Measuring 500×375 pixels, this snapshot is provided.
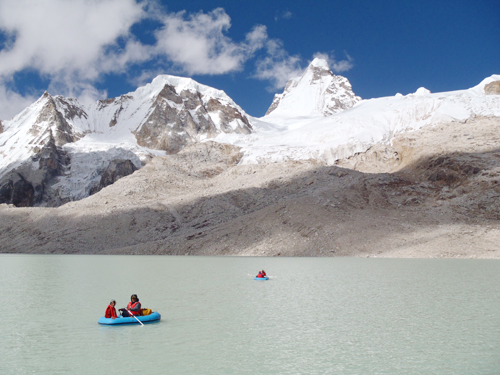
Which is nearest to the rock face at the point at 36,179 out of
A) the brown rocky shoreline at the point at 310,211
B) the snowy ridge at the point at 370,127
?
the brown rocky shoreline at the point at 310,211

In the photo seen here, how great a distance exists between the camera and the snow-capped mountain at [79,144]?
14738cm

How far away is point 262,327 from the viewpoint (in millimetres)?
19297

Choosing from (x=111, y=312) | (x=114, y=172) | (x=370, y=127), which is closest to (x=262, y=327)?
(x=111, y=312)

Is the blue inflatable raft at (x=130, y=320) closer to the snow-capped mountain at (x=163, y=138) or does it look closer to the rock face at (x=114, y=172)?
the snow-capped mountain at (x=163, y=138)

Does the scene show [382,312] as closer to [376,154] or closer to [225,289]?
[225,289]

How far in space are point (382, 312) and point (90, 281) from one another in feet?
75.9

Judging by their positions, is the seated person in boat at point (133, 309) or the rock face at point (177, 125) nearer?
the seated person in boat at point (133, 309)

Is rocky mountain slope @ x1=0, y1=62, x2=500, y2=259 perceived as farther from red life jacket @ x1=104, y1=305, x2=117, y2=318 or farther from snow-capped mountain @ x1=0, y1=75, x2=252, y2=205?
snow-capped mountain @ x1=0, y1=75, x2=252, y2=205

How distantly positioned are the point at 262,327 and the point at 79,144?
169975 mm

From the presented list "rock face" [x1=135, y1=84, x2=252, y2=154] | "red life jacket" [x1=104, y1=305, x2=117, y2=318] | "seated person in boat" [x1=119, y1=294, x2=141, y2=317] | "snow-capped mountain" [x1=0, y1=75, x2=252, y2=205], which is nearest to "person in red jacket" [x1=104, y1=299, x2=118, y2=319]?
"red life jacket" [x1=104, y1=305, x2=117, y2=318]

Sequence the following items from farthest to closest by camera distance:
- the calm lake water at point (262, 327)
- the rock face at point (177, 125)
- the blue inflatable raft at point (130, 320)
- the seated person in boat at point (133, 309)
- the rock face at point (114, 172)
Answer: the rock face at point (177, 125), the rock face at point (114, 172), the seated person in boat at point (133, 309), the blue inflatable raft at point (130, 320), the calm lake water at point (262, 327)

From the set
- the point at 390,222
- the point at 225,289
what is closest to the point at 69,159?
the point at 390,222

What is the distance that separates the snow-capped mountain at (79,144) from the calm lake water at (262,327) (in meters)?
121

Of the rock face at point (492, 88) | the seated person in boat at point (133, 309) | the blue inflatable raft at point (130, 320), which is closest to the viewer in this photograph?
the blue inflatable raft at point (130, 320)
